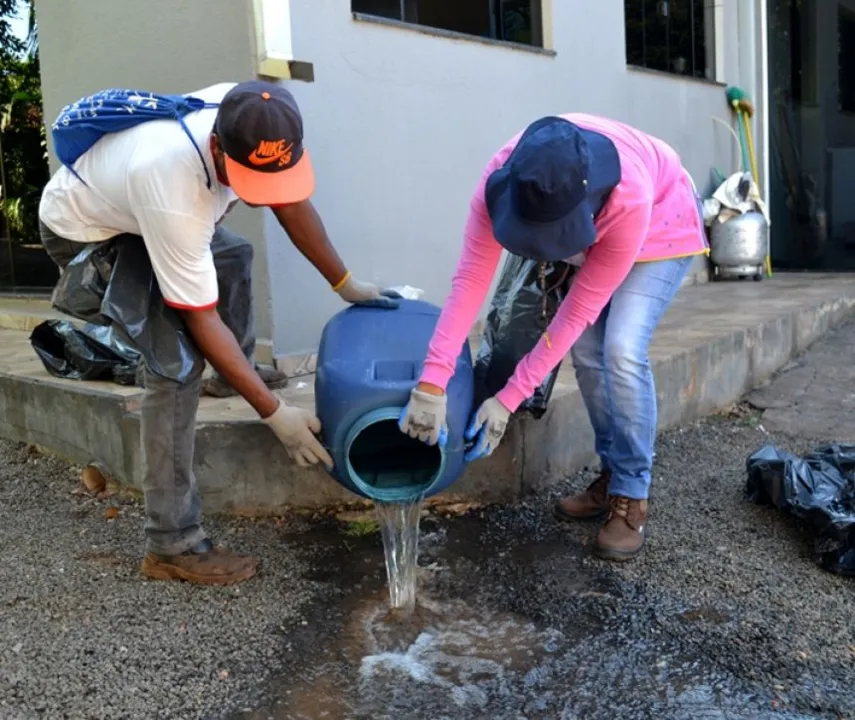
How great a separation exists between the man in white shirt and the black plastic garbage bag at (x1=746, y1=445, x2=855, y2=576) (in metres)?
1.45

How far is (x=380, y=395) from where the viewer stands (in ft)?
7.69

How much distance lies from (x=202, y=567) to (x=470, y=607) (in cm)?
80

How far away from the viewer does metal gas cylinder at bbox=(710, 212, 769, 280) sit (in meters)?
7.11

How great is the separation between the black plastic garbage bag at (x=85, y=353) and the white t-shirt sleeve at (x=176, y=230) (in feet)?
4.63

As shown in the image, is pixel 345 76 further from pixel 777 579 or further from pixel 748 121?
pixel 748 121

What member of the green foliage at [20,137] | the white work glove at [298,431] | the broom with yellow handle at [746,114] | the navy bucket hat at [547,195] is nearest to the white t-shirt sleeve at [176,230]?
the white work glove at [298,431]

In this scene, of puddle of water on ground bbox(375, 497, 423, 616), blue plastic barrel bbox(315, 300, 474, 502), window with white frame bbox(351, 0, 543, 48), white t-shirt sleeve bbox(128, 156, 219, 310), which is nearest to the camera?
white t-shirt sleeve bbox(128, 156, 219, 310)

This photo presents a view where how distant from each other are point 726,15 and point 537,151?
270 inches

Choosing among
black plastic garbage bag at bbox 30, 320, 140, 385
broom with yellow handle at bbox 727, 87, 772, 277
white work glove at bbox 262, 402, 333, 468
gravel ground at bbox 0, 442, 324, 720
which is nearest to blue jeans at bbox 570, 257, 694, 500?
white work glove at bbox 262, 402, 333, 468

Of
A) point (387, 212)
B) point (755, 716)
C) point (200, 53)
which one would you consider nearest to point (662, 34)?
point (387, 212)

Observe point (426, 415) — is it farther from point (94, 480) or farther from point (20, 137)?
point (20, 137)

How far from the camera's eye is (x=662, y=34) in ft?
23.2

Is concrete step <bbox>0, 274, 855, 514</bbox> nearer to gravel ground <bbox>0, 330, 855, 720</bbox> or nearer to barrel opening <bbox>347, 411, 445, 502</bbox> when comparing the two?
gravel ground <bbox>0, 330, 855, 720</bbox>

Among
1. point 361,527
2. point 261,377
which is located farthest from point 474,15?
point 361,527
